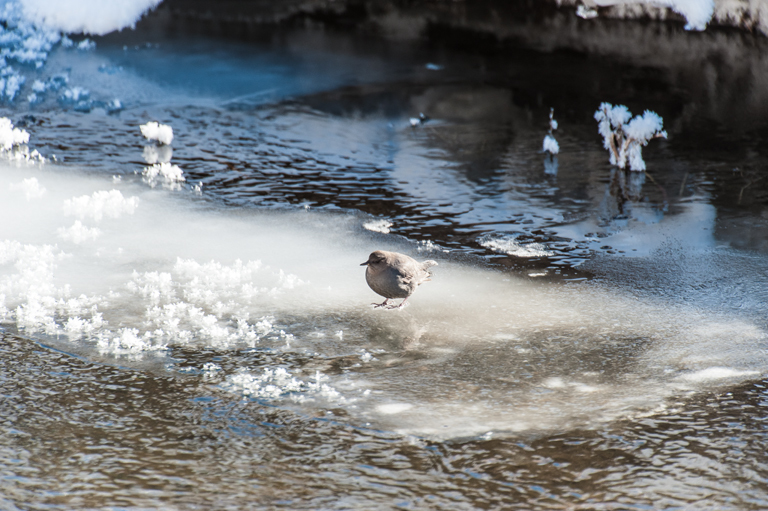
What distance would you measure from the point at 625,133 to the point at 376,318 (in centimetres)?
370

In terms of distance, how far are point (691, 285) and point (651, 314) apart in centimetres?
52

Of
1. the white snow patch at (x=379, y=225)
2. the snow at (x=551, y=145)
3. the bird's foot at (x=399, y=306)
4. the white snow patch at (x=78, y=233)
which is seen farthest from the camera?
the snow at (x=551, y=145)

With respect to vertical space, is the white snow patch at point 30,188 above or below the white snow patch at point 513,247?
above

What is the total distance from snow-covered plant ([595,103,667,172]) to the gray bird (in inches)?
131

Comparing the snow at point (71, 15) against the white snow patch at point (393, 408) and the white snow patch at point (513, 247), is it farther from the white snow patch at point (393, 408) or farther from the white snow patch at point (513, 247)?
the white snow patch at point (393, 408)

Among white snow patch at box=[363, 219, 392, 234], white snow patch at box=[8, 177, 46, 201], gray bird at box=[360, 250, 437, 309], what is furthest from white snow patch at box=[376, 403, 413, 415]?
white snow patch at box=[8, 177, 46, 201]

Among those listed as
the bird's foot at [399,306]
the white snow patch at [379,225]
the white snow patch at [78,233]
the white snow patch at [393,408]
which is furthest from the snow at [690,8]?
the white snow patch at [393,408]

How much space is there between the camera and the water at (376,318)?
2.55 m

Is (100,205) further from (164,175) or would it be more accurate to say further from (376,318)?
(376,318)

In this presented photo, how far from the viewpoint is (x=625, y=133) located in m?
6.54

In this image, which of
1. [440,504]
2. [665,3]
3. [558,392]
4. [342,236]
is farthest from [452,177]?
[665,3]

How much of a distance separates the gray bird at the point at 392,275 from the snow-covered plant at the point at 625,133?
3.33 meters

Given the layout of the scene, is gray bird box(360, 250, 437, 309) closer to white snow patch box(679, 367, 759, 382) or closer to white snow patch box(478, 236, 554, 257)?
white snow patch box(478, 236, 554, 257)

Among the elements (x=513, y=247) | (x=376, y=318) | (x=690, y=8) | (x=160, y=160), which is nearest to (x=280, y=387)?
(x=376, y=318)
